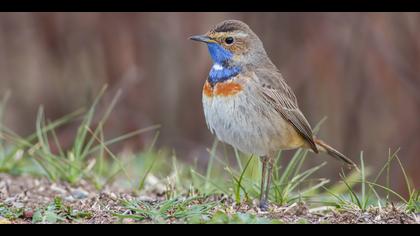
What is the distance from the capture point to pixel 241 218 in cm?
441

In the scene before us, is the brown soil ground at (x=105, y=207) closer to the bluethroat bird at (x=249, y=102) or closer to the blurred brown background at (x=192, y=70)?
the bluethroat bird at (x=249, y=102)

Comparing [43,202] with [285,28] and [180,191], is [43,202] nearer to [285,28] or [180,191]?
[180,191]

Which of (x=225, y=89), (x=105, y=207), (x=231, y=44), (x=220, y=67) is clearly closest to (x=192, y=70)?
(x=231, y=44)

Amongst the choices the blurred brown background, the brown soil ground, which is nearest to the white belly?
the brown soil ground

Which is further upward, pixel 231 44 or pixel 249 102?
pixel 231 44

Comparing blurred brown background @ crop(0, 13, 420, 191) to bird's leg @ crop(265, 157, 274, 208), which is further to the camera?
blurred brown background @ crop(0, 13, 420, 191)

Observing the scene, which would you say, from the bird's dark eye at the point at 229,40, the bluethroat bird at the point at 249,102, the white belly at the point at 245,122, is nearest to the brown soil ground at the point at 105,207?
the bluethroat bird at the point at 249,102

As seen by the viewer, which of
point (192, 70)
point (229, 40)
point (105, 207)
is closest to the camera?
point (105, 207)

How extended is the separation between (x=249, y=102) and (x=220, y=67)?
46cm

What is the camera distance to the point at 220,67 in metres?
6.05

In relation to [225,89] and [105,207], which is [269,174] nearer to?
[225,89]

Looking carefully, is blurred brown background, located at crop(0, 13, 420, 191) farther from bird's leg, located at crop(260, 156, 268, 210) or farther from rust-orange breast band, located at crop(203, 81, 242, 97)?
rust-orange breast band, located at crop(203, 81, 242, 97)

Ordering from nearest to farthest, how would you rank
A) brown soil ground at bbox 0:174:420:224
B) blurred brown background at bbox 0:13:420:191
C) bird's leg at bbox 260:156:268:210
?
brown soil ground at bbox 0:174:420:224 → bird's leg at bbox 260:156:268:210 → blurred brown background at bbox 0:13:420:191

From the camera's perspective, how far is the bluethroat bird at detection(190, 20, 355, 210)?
576 cm
